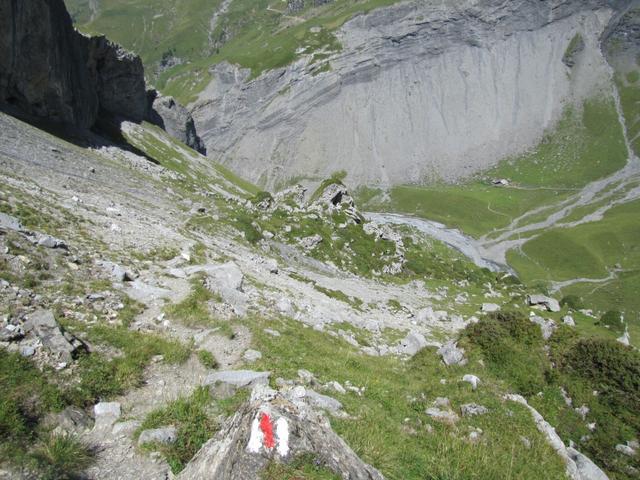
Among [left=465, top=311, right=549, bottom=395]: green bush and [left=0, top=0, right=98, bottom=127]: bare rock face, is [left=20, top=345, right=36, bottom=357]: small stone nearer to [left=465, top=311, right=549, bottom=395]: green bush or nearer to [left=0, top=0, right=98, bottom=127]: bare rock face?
[left=465, top=311, right=549, bottom=395]: green bush

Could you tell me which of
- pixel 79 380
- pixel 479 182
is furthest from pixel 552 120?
pixel 79 380

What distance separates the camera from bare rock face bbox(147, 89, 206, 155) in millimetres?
102550

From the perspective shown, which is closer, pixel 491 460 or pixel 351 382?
pixel 491 460

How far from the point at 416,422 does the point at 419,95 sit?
181m

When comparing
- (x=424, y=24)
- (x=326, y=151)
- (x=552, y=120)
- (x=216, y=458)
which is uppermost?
(x=424, y=24)

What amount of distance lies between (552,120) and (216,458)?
204 metres

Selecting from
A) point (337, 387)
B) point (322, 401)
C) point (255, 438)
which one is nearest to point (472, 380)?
point (337, 387)

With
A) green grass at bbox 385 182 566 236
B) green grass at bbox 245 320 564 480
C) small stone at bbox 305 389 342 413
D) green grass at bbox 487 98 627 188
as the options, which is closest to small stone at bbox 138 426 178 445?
small stone at bbox 305 389 342 413

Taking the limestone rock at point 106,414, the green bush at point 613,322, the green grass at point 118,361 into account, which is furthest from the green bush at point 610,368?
the green bush at point 613,322

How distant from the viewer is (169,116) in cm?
11075

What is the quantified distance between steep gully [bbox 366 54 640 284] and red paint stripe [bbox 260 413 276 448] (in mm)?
91317

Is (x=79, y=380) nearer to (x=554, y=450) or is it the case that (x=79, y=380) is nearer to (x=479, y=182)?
(x=554, y=450)

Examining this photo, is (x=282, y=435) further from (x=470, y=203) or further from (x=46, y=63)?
(x=470, y=203)

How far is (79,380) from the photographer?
26.7 feet
